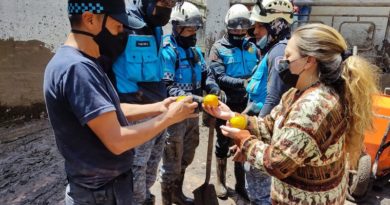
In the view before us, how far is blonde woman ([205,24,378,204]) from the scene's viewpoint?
6.33 feet

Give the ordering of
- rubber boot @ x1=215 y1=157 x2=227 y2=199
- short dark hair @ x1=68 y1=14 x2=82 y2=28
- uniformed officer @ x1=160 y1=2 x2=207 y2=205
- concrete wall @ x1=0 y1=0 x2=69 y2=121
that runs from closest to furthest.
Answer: short dark hair @ x1=68 y1=14 x2=82 y2=28 < uniformed officer @ x1=160 y1=2 x2=207 y2=205 < rubber boot @ x1=215 y1=157 x2=227 y2=199 < concrete wall @ x1=0 y1=0 x2=69 y2=121

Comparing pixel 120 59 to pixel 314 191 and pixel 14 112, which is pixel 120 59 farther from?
pixel 14 112

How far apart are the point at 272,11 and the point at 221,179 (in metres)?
2.28

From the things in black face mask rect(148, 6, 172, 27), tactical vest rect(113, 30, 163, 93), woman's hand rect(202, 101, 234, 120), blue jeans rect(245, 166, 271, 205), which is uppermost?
black face mask rect(148, 6, 172, 27)

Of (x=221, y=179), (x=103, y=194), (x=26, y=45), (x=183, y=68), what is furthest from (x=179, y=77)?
(x=26, y=45)

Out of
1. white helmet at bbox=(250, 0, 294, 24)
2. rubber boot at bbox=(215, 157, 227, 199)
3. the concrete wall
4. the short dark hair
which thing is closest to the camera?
the short dark hair

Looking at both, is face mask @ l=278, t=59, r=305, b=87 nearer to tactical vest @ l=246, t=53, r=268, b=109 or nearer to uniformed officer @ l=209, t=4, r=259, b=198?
tactical vest @ l=246, t=53, r=268, b=109

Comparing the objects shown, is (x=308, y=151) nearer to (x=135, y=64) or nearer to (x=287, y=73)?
(x=287, y=73)

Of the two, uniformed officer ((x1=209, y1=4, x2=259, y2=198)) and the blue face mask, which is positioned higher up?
the blue face mask

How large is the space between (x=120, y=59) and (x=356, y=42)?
8166 millimetres

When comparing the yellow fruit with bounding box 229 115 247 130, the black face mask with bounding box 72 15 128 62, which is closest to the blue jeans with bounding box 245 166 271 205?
the yellow fruit with bounding box 229 115 247 130

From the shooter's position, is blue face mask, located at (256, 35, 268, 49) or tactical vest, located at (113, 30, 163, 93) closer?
tactical vest, located at (113, 30, 163, 93)

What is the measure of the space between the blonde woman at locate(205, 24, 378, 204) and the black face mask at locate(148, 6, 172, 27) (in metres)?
1.44

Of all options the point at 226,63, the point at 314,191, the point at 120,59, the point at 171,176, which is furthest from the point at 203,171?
the point at 314,191
